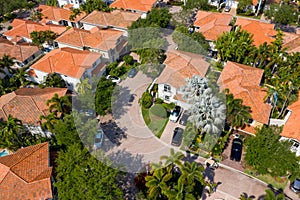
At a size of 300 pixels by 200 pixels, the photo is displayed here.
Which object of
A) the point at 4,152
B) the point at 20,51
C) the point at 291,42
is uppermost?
the point at 291,42

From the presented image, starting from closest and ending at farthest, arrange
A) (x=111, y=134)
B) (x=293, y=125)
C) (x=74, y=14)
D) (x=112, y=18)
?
(x=293, y=125), (x=111, y=134), (x=112, y=18), (x=74, y=14)

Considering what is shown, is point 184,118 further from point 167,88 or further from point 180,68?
point 180,68

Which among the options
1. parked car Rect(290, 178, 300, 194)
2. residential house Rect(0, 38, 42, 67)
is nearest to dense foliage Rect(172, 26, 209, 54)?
parked car Rect(290, 178, 300, 194)

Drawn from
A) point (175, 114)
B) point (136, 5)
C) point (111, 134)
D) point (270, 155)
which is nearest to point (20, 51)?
point (111, 134)

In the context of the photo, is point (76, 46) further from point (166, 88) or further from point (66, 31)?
point (166, 88)

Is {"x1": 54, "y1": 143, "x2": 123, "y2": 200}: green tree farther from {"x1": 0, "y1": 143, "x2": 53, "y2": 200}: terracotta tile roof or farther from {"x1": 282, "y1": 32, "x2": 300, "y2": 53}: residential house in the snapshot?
{"x1": 282, "y1": 32, "x2": 300, "y2": 53}: residential house

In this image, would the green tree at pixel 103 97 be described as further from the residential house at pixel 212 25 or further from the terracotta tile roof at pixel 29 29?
the terracotta tile roof at pixel 29 29

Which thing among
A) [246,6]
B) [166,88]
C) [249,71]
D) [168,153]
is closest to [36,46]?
[166,88]
